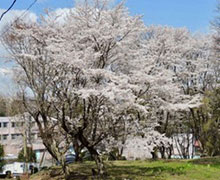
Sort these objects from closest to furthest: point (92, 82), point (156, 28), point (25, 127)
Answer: point (92, 82), point (156, 28), point (25, 127)

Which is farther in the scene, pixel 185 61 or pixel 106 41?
pixel 185 61

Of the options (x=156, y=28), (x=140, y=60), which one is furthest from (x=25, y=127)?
(x=140, y=60)

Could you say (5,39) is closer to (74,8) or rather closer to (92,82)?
(74,8)

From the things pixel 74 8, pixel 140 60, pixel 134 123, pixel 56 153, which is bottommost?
pixel 56 153

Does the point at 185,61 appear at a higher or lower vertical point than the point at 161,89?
higher

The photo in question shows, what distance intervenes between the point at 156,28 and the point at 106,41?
10.6 m

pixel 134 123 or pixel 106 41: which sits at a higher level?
pixel 106 41

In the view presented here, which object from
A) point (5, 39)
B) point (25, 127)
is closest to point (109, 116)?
point (5, 39)

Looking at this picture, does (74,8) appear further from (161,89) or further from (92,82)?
(161,89)

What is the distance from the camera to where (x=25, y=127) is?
22172 millimetres

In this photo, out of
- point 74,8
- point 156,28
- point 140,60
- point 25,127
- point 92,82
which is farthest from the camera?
point 25,127

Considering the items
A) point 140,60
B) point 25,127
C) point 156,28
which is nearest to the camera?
point 140,60

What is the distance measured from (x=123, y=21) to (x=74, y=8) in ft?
5.79

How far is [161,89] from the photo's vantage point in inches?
494
